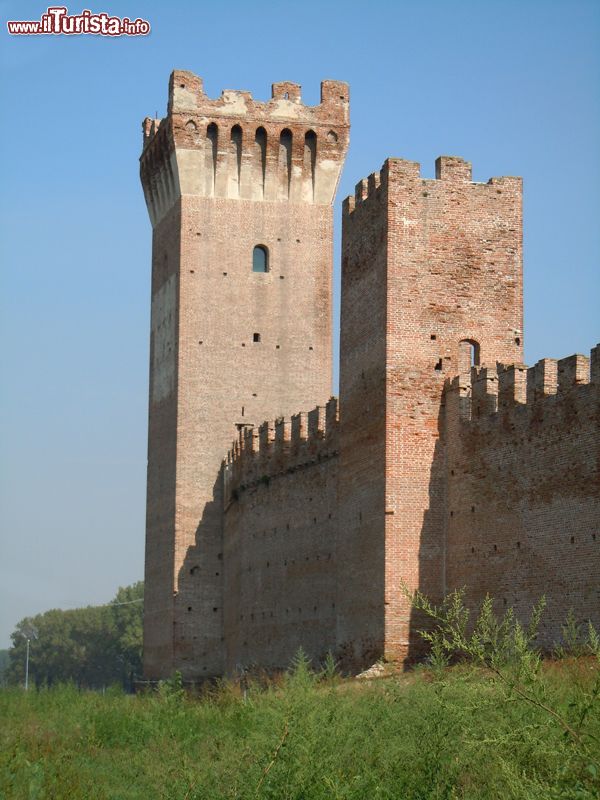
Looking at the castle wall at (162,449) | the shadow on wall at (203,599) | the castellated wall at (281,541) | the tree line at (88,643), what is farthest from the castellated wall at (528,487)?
the tree line at (88,643)

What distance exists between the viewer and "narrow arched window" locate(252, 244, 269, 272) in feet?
125

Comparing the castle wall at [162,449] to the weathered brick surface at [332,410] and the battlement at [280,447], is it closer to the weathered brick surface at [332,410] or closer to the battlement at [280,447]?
the weathered brick surface at [332,410]

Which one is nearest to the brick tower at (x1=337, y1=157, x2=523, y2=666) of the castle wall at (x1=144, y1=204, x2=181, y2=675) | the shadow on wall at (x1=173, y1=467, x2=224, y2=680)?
the shadow on wall at (x1=173, y1=467, x2=224, y2=680)

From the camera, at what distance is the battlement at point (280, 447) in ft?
96.4

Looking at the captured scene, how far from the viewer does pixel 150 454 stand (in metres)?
39.3

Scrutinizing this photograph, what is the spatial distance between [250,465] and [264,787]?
20045mm

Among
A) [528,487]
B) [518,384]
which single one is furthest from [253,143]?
[528,487]

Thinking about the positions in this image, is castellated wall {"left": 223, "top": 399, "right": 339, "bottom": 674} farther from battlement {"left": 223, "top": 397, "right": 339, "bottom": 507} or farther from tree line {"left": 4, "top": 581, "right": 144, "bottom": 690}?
tree line {"left": 4, "top": 581, "right": 144, "bottom": 690}

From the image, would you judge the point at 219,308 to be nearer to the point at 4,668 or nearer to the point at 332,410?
the point at 332,410

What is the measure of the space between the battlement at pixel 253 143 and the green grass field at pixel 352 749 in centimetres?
1909

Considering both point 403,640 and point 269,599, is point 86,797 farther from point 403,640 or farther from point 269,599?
point 269,599

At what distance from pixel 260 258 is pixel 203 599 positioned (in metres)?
7.91

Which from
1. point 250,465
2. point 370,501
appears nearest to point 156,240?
point 250,465

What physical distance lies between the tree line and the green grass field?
197 feet
